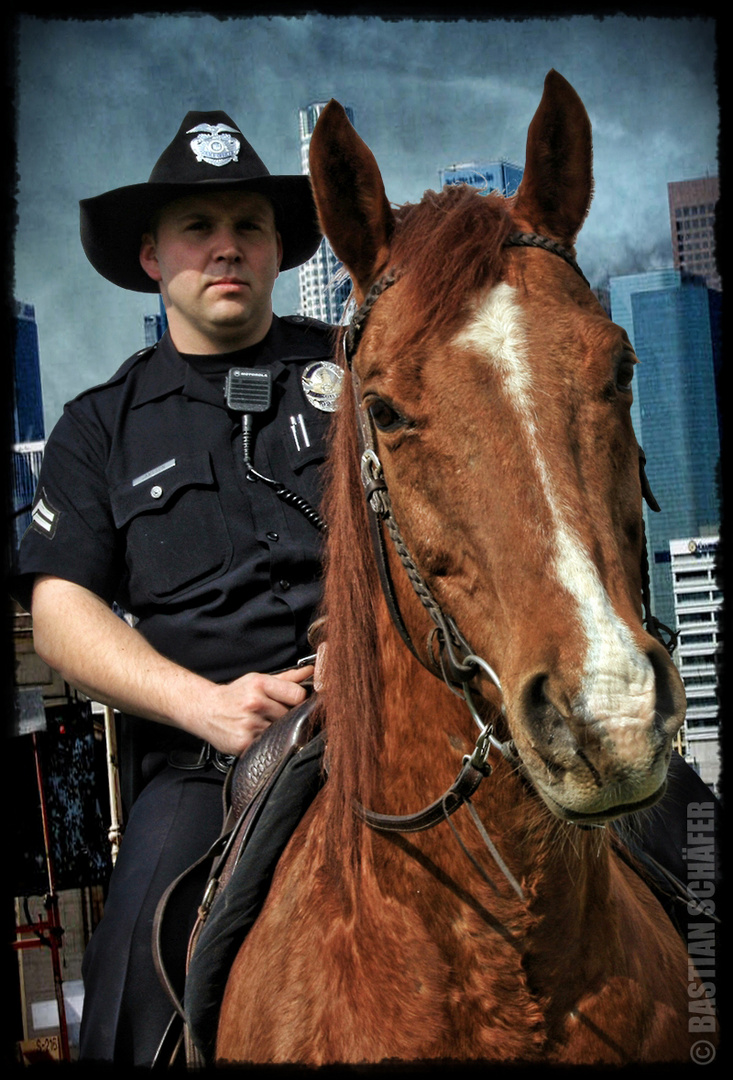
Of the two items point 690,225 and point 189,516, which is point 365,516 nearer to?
point 189,516

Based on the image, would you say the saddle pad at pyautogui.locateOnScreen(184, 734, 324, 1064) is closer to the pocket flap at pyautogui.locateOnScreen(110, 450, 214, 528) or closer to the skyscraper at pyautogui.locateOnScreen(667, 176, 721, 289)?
the pocket flap at pyautogui.locateOnScreen(110, 450, 214, 528)

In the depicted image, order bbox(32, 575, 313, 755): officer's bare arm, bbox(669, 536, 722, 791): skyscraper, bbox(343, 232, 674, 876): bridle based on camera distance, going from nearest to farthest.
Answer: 1. bbox(343, 232, 674, 876): bridle
2. bbox(32, 575, 313, 755): officer's bare arm
3. bbox(669, 536, 722, 791): skyscraper

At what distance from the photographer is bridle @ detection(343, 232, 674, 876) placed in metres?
1.73

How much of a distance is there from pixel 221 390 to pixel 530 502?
200 cm

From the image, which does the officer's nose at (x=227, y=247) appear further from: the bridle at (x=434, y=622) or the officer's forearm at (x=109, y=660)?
the bridle at (x=434, y=622)

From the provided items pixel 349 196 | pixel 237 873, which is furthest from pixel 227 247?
pixel 237 873

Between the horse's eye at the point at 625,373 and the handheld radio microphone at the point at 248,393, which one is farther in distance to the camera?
the handheld radio microphone at the point at 248,393

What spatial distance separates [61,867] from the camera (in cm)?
652

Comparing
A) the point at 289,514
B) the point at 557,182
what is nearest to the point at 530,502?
the point at 557,182

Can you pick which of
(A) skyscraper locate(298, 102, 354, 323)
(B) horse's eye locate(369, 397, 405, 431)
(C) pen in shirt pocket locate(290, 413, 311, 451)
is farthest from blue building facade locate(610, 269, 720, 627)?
(B) horse's eye locate(369, 397, 405, 431)

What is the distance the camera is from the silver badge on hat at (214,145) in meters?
3.33

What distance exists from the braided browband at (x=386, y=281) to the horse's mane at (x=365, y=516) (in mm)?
31

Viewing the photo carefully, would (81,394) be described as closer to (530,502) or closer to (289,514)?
(289,514)

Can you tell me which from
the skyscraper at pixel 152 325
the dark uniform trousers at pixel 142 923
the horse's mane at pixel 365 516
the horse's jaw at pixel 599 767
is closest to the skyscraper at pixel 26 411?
the skyscraper at pixel 152 325
